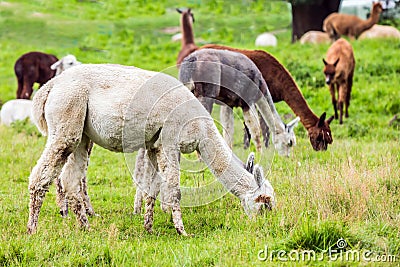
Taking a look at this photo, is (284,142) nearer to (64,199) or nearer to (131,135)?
(64,199)

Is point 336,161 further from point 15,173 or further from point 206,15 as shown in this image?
point 206,15

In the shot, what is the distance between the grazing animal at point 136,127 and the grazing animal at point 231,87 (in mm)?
2361

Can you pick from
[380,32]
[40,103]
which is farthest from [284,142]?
[380,32]

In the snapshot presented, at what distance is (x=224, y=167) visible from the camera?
6402 mm

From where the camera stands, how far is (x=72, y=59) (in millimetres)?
12242

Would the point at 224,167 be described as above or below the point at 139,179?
above

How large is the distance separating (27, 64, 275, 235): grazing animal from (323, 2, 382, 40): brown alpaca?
14.6m

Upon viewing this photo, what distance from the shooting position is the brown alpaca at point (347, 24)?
20.1 meters

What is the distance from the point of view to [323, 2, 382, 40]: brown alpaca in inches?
790

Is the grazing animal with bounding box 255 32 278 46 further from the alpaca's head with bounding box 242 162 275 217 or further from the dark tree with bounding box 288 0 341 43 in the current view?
the alpaca's head with bounding box 242 162 275 217

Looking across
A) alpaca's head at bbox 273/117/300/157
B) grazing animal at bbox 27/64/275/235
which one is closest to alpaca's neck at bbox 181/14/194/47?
alpaca's head at bbox 273/117/300/157

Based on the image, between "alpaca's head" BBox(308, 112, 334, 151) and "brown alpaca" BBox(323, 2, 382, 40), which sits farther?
"brown alpaca" BBox(323, 2, 382, 40)

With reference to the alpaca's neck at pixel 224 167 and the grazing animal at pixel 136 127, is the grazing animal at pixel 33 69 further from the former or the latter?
the alpaca's neck at pixel 224 167

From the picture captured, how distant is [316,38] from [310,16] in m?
2.24
